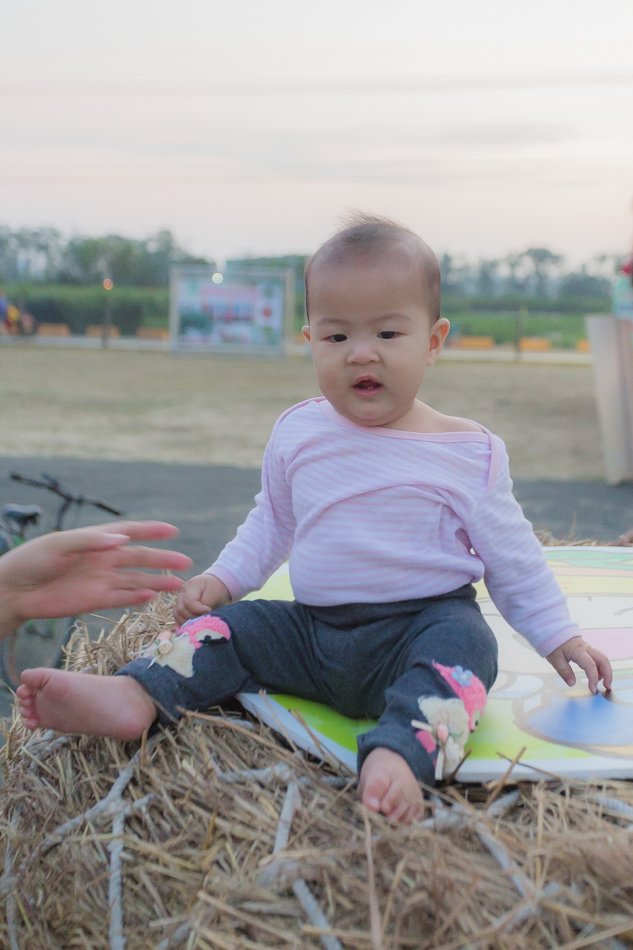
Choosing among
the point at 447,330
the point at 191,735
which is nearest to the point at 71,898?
the point at 191,735

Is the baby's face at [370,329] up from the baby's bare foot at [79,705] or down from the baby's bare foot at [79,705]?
up

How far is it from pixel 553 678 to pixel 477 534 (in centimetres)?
34

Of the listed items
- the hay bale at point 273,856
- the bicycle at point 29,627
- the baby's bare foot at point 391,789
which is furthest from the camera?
the bicycle at point 29,627

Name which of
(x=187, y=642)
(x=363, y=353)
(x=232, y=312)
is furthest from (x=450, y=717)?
(x=232, y=312)

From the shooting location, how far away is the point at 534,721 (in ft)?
5.95

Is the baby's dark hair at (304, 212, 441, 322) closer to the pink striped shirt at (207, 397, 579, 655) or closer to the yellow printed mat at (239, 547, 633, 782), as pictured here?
the pink striped shirt at (207, 397, 579, 655)

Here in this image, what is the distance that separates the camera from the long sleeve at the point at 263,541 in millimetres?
2172

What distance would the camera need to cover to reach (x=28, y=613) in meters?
1.84

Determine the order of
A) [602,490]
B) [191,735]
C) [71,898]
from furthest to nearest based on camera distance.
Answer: [602,490], [191,735], [71,898]

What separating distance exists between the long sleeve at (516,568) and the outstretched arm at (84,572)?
0.54 metres

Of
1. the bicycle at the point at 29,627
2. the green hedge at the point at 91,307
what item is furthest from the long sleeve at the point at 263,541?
the green hedge at the point at 91,307

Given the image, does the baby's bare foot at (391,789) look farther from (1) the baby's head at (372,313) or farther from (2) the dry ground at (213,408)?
(2) the dry ground at (213,408)

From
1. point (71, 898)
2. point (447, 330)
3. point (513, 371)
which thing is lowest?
point (513, 371)

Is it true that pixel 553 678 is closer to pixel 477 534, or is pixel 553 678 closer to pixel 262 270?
pixel 477 534
